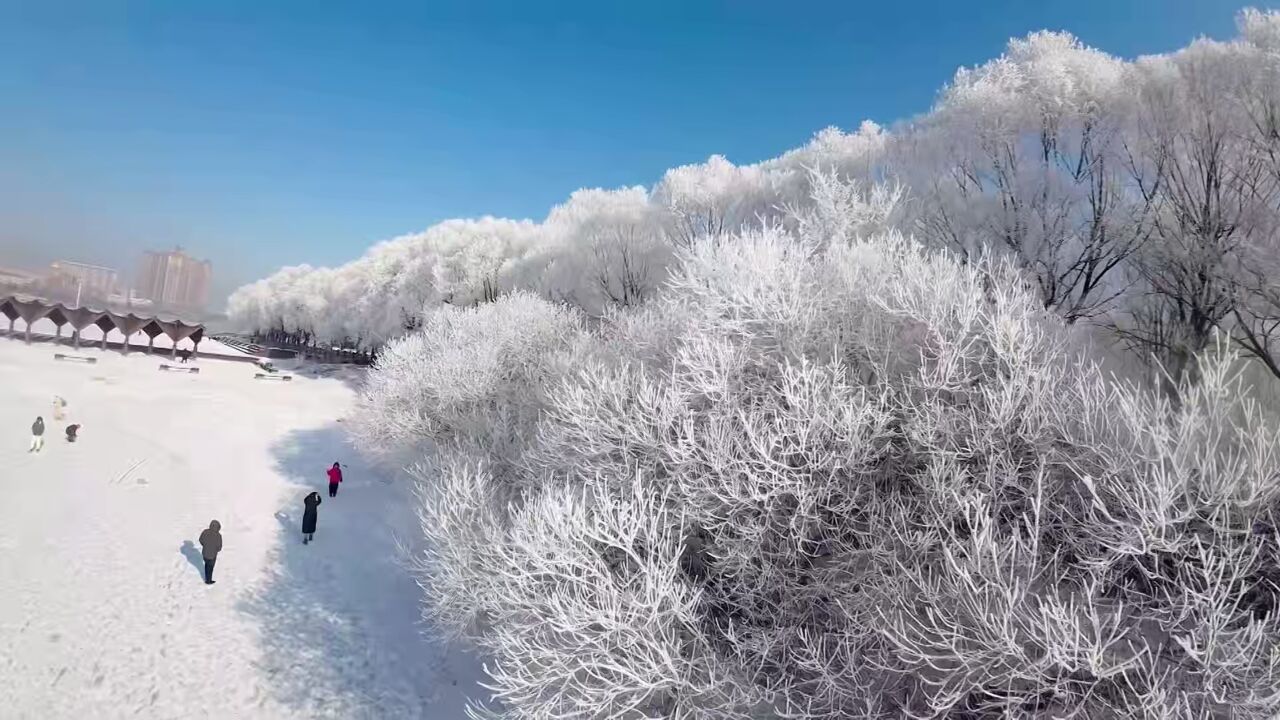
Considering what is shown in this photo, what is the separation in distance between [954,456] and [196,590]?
16.4 meters

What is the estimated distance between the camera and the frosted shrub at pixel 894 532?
6.32 meters

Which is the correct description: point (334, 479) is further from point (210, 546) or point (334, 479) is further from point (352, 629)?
point (352, 629)

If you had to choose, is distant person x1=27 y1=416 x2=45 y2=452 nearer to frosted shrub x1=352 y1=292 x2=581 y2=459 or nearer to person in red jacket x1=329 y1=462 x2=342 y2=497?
frosted shrub x1=352 y1=292 x2=581 y2=459

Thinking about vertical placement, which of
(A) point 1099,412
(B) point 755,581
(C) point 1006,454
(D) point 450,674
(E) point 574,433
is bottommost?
(D) point 450,674

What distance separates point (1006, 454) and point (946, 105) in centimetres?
1471

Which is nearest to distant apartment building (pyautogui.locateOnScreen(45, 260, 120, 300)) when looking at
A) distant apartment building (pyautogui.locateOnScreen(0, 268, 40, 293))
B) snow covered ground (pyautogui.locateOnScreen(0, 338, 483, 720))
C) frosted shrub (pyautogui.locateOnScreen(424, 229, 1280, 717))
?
distant apartment building (pyautogui.locateOnScreen(0, 268, 40, 293))

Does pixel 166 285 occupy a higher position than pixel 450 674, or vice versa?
pixel 166 285

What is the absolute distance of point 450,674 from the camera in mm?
12352

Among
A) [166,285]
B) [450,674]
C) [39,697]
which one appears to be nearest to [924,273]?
[450,674]

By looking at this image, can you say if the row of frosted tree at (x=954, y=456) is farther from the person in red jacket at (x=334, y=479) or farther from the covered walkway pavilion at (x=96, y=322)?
the covered walkway pavilion at (x=96, y=322)

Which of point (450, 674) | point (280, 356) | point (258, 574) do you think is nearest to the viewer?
point (450, 674)

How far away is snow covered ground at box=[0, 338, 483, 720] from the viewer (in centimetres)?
1040

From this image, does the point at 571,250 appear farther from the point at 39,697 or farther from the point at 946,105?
the point at 39,697

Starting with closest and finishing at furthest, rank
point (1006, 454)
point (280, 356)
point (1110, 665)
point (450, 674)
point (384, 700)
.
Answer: point (1110, 665) → point (1006, 454) → point (384, 700) → point (450, 674) → point (280, 356)
